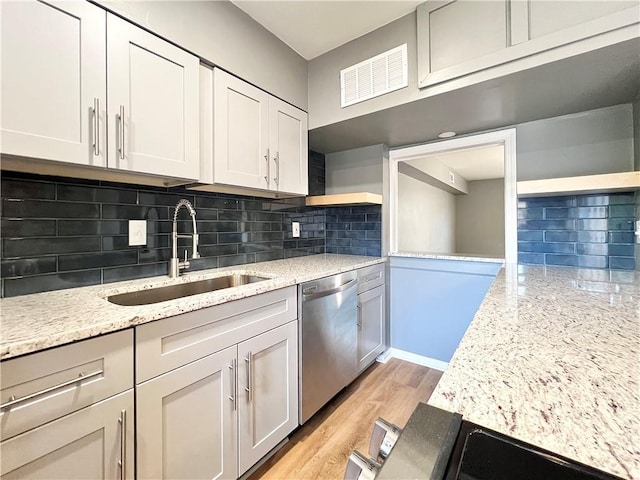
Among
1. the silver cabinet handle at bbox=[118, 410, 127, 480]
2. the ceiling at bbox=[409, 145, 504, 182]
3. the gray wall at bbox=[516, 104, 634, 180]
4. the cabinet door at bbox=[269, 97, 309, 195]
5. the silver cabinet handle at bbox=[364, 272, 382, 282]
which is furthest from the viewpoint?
the ceiling at bbox=[409, 145, 504, 182]

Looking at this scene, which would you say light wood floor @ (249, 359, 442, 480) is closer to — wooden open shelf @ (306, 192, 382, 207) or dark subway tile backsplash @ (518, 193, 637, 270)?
dark subway tile backsplash @ (518, 193, 637, 270)

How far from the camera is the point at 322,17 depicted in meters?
1.70

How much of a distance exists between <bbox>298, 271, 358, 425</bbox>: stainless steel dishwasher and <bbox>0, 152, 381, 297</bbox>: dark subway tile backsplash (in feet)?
2.31

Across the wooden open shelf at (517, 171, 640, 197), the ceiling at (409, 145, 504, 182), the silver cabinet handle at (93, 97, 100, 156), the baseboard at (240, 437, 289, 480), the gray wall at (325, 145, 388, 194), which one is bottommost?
the baseboard at (240, 437, 289, 480)

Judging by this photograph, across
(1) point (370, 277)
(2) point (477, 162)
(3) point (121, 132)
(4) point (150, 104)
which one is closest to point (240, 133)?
(4) point (150, 104)

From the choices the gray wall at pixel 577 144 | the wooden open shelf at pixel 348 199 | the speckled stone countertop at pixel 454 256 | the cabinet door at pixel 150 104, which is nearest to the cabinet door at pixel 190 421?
the cabinet door at pixel 150 104

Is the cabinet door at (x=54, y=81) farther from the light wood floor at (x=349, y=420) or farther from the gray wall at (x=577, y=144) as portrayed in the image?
the gray wall at (x=577, y=144)

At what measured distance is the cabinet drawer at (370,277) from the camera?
2160mm

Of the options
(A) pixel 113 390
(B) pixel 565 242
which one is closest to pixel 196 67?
(A) pixel 113 390

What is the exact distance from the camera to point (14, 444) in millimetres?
707

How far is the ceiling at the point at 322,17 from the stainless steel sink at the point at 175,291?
5.18ft

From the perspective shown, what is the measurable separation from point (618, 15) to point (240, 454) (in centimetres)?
246

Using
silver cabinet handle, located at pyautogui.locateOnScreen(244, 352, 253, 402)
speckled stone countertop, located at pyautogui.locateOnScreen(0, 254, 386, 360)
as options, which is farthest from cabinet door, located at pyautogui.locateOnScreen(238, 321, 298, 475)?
speckled stone countertop, located at pyautogui.locateOnScreen(0, 254, 386, 360)

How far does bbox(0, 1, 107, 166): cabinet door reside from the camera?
0.93 meters
